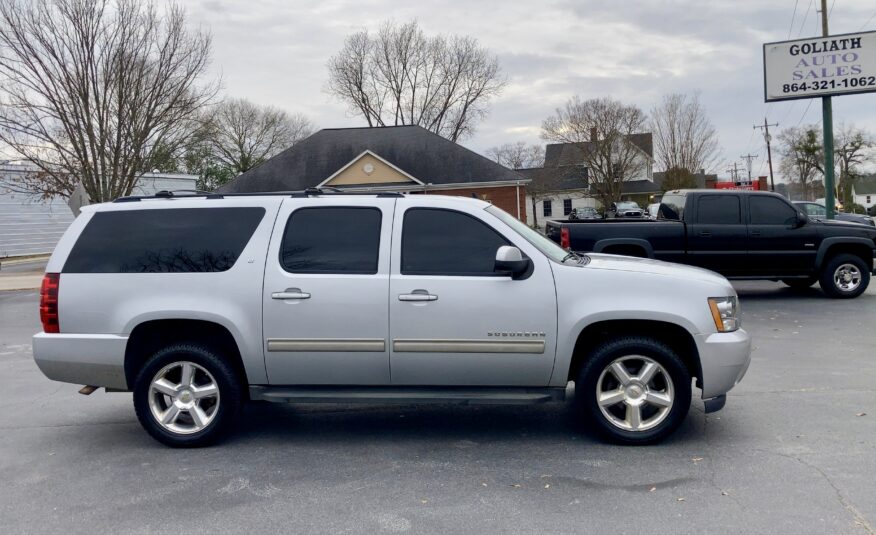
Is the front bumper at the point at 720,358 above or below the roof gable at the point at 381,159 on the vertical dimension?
below

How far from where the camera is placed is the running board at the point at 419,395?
5184mm

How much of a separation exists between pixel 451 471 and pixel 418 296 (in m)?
1.19

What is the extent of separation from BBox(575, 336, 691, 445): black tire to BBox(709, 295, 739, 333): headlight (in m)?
0.37

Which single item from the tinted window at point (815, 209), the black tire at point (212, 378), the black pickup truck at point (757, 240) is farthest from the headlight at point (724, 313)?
the tinted window at point (815, 209)

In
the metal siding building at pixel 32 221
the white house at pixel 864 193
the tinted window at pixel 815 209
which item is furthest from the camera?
the white house at pixel 864 193

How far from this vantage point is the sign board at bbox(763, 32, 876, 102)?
2000 cm

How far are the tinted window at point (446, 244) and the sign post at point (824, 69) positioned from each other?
18.3 metres

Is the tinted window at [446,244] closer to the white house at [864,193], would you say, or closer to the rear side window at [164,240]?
the rear side window at [164,240]

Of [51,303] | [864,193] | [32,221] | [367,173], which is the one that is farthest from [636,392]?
[864,193]

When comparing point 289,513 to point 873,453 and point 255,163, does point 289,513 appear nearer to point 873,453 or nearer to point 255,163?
point 873,453

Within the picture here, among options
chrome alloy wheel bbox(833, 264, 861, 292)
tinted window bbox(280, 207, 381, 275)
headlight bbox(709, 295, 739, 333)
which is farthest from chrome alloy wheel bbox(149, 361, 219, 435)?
chrome alloy wheel bbox(833, 264, 861, 292)

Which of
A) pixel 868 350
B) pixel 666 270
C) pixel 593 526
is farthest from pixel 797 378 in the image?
pixel 593 526

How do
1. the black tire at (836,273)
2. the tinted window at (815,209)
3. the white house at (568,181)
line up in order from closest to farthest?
the black tire at (836,273) < the tinted window at (815,209) < the white house at (568,181)

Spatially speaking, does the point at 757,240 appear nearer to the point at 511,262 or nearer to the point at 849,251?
the point at 849,251
